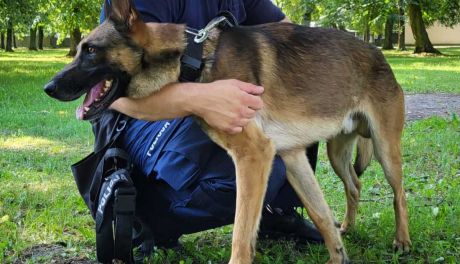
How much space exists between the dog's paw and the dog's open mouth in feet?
6.43

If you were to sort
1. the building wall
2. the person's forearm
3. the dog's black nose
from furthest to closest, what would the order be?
the building wall
the person's forearm
the dog's black nose

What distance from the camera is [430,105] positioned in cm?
973

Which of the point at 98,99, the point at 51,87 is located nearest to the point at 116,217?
the point at 98,99

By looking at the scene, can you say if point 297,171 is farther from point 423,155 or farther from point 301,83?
point 423,155

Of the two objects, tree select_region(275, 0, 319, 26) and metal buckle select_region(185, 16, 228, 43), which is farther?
tree select_region(275, 0, 319, 26)

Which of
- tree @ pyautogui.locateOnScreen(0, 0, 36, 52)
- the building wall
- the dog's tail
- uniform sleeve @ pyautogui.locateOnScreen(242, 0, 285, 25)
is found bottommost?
the dog's tail

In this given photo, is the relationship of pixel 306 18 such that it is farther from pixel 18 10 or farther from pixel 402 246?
pixel 402 246

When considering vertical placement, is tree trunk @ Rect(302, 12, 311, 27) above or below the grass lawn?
above

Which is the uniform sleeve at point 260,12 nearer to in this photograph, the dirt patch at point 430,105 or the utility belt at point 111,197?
the utility belt at point 111,197

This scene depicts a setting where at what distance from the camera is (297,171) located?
133 inches

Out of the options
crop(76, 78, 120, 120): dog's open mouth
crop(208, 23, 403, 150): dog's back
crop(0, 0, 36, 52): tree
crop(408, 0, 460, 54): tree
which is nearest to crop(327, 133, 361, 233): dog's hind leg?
crop(208, 23, 403, 150): dog's back

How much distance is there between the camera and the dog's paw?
3.47 metres

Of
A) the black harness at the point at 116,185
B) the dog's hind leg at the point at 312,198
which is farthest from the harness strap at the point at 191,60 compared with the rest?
the dog's hind leg at the point at 312,198

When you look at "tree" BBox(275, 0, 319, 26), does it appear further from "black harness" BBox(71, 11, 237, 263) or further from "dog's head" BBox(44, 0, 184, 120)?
"dog's head" BBox(44, 0, 184, 120)
